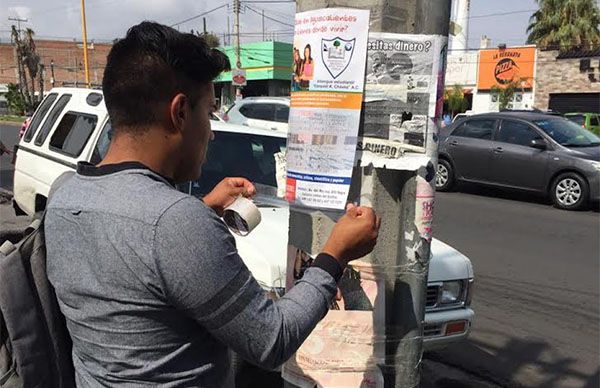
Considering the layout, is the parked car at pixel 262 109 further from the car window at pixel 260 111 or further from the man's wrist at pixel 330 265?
the man's wrist at pixel 330 265

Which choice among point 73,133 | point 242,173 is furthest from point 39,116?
point 242,173

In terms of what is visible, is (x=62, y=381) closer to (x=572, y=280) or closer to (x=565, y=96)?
(x=572, y=280)

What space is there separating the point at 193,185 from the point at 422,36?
3315 mm

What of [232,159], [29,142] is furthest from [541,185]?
[29,142]

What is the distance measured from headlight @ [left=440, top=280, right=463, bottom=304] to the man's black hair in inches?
116

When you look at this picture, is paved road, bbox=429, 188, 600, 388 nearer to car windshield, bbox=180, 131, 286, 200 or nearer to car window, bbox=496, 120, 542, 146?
car window, bbox=496, 120, 542, 146

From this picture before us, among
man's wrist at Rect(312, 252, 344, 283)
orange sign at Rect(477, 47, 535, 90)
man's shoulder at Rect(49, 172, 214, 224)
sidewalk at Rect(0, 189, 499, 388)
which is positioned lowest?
sidewalk at Rect(0, 189, 499, 388)

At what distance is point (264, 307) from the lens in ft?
4.62

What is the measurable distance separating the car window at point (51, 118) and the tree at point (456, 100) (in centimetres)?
2999

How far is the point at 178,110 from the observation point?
1464 mm

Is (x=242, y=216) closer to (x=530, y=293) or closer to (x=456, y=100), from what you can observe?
(x=530, y=293)

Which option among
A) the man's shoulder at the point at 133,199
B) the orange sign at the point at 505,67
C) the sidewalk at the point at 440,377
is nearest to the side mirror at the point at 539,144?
the sidewalk at the point at 440,377

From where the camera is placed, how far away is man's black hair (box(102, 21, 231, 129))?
4.76 feet

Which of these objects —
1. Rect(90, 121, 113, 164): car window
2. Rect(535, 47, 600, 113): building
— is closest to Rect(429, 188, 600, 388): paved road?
Rect(90, 121, 113, 164): car window
